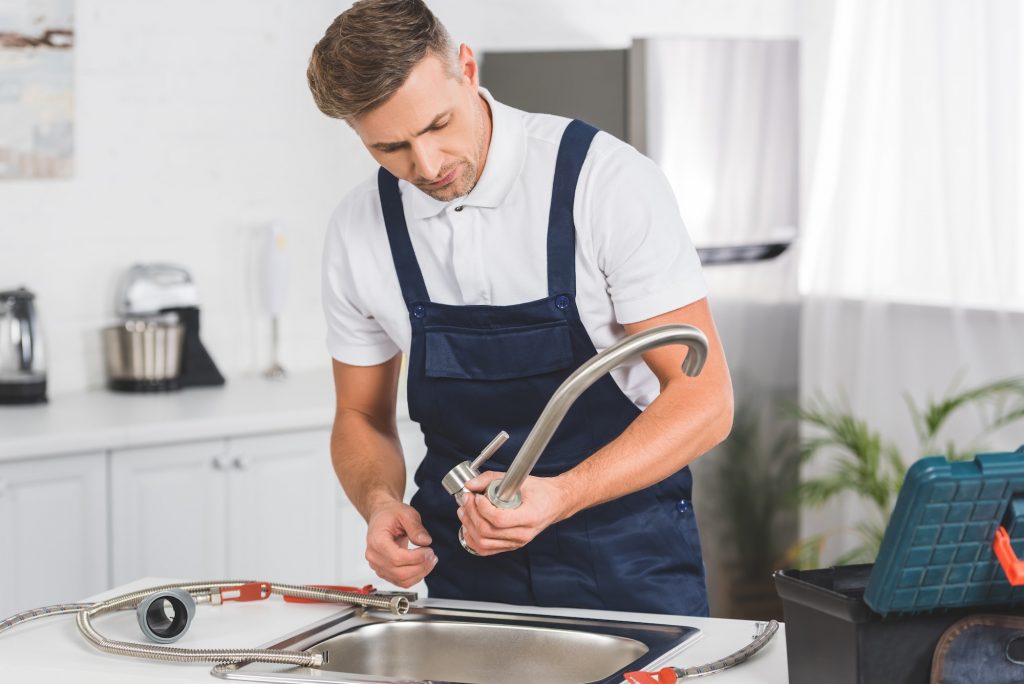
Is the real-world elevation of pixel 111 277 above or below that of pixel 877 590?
above

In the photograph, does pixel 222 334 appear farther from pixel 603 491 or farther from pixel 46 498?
pixel 603 491

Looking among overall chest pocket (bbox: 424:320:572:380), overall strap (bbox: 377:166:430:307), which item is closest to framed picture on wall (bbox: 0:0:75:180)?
overall strap (bbox: 377:166:430:307)

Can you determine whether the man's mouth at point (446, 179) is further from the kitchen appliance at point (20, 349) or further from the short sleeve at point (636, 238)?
the kitchen appliance at point (20, 349)

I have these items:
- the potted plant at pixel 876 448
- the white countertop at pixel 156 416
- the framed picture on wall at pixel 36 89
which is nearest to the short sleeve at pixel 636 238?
the white countertop at pixel 156 416

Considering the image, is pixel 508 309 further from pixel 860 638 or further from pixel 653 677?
pixel 860 638

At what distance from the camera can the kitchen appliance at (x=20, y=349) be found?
339 centimetres

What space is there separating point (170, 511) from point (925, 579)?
232 cm

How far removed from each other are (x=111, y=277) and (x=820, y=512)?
2.33m

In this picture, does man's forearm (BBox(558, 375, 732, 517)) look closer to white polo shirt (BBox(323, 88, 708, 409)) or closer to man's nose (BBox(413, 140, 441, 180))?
white polo shirt (BBox(323, 88, 708, 409))

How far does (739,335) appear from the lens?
420cm

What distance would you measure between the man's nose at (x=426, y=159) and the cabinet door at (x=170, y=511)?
5.33ft

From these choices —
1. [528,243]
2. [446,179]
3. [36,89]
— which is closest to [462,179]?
[446,179]

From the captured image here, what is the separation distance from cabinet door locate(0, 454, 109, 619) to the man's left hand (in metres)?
1.70

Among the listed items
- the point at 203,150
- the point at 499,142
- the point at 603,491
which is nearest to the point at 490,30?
the point at 203,150
